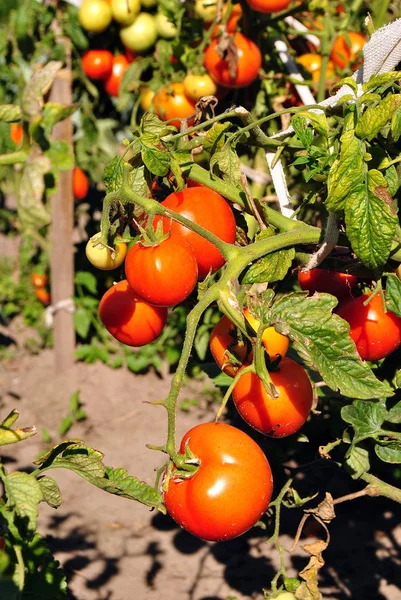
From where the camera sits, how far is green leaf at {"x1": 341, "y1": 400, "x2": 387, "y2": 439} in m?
1.09

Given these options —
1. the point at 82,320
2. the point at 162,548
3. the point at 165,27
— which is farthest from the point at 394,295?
the point at 82,320

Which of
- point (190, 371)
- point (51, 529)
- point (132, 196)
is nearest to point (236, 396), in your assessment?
point (132, 196)

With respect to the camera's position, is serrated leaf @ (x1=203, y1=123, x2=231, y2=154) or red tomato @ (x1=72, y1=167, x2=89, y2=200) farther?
red tomato @ (x1=72, y1=167, x2=89, y2=200)

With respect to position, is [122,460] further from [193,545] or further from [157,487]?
[157,487]

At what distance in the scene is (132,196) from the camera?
859mm

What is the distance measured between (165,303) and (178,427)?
6.70ft

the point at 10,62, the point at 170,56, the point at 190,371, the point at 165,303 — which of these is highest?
the point at 165,303

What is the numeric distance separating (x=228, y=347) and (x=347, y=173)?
27 cm

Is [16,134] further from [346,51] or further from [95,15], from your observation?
[346,51]

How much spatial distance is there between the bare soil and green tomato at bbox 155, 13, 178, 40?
151 centimetres

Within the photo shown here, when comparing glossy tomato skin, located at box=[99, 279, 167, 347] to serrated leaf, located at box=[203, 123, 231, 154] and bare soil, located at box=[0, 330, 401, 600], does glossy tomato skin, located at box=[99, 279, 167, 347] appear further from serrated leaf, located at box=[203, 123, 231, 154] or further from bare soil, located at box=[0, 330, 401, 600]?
bare soil, located at box=[0, 330, 401, 600]

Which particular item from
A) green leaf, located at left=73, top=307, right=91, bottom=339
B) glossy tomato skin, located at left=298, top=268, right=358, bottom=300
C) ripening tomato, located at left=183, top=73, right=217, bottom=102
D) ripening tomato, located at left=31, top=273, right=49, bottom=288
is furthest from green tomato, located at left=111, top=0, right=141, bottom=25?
glossy tomato skin, located at left=298, top=268, right=358, bottom=300

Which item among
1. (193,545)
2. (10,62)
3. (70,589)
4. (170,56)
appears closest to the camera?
(70,589)

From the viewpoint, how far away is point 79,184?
3195 mm
